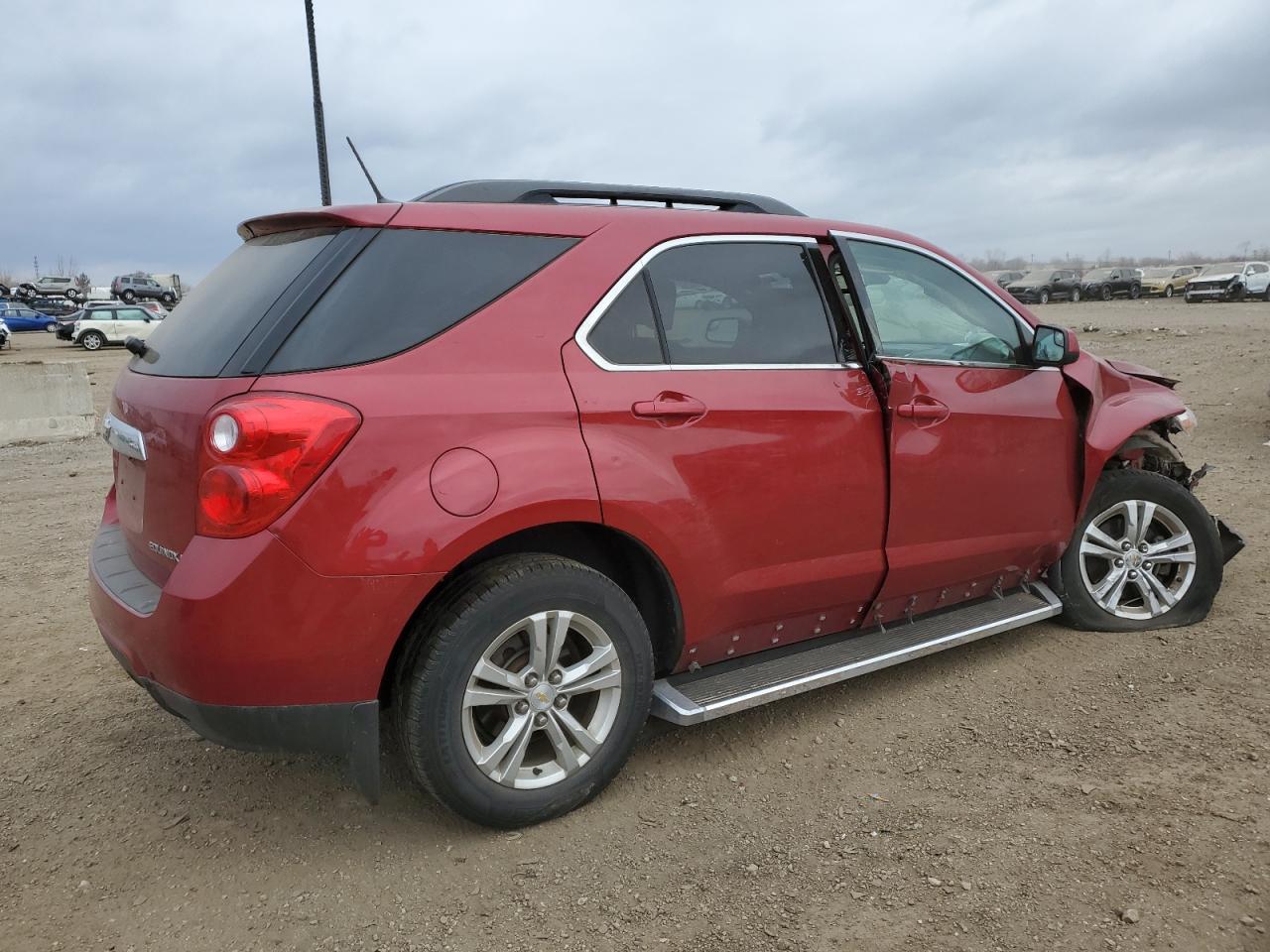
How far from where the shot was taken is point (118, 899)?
257 cm

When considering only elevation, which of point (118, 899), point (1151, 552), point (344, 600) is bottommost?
point (118, 899)

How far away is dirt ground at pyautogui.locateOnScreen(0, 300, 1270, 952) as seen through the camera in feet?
7.93

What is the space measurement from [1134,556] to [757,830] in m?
2.47

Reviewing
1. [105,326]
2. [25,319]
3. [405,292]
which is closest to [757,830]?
[405,292]

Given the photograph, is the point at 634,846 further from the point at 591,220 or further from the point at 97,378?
the point at 97,378

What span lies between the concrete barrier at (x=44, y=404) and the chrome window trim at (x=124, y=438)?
30.9ft

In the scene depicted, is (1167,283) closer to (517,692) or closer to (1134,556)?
(1134,556)

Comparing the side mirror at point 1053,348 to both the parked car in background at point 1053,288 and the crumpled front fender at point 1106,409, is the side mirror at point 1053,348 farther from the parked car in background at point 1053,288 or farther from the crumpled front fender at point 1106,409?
the parked car in background at point 1053,288

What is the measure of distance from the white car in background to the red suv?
34.7 metres

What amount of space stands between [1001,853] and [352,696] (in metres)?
1.84

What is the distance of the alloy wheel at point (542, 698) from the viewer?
265 cm

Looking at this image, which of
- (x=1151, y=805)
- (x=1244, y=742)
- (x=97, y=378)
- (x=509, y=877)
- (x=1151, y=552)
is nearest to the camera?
(x=509, y=877)

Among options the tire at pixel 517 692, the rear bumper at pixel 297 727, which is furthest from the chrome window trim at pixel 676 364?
the rear bumper at pixel 297 727

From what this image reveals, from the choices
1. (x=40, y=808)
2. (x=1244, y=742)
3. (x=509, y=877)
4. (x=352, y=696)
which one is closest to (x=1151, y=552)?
(x=1244, y=742)
